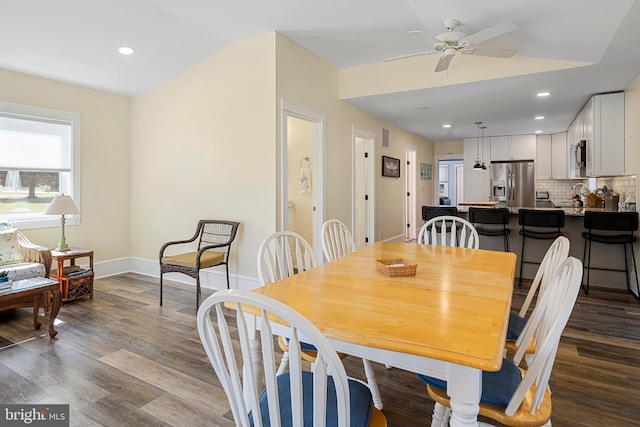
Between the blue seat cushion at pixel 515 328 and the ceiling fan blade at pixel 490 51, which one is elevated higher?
the ceiling fan blade at pixel 490 51

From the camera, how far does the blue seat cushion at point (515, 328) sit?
5.75 ft

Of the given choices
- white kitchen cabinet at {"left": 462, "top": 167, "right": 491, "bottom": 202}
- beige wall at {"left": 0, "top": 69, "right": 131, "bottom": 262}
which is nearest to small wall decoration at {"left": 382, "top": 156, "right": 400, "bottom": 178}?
white kitchen cabinet at {"left": 462, "top": 167, "right": 491, "bottom": 202}

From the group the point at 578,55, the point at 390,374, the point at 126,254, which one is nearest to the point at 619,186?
the point at 578,55

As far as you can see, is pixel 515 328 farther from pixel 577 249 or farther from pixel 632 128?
pixel 632 128

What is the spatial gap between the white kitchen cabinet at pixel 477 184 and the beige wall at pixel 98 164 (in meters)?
6.98

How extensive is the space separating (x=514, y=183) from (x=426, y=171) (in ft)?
6.56

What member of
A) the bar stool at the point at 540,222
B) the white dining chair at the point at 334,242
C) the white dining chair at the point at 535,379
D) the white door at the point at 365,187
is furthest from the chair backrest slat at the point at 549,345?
the white door at the point at 365,187

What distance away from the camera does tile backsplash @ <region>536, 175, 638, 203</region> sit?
167 inches

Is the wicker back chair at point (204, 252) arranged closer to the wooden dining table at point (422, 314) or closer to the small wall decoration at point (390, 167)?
the wooden dining table at point (422, 314)

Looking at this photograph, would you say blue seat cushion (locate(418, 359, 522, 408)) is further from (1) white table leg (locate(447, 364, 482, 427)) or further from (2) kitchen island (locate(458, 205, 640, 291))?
(2) kitchen island (locate(458, 205, 640, 291))

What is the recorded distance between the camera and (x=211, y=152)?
14.1 feet

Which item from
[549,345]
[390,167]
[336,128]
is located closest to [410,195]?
[390,167]

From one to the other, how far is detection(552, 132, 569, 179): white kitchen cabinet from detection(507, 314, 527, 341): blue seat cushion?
671 centimetres

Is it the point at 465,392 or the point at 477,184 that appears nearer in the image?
the point at 465,392
